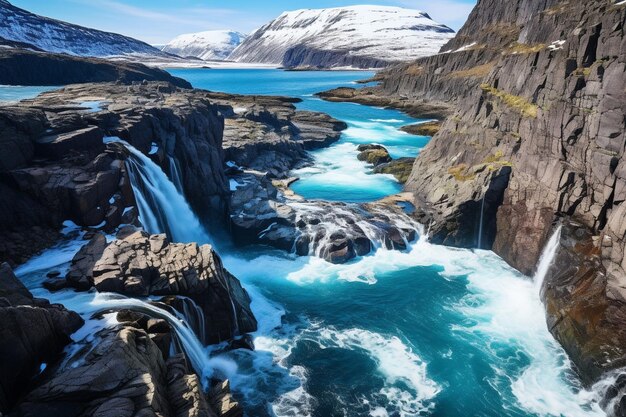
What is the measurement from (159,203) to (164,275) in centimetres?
1217

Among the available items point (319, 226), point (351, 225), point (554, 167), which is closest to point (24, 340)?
point (319, 226)

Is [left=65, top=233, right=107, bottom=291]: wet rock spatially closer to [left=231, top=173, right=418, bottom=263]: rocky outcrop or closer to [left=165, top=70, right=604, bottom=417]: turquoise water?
[left=165, top=70, right=604, bottom=417]: turquoise water

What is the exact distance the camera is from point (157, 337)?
17375 mm

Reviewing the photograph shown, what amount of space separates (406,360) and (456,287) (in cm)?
971

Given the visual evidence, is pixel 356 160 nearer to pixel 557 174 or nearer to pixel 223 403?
pixel 557 174

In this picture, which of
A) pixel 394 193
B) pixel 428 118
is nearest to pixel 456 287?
pixel 394 193

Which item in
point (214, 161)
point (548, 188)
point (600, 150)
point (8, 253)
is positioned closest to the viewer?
point (8, 253)

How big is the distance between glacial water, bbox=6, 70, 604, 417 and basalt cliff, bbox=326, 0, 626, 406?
5.89ft

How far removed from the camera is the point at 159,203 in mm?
33156

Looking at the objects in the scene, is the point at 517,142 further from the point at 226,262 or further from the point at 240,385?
the point at 240,385

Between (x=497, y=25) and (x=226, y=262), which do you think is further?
(x=497, y=25)

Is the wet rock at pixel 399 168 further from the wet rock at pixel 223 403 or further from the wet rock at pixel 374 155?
the wet rock at pixel 223 403

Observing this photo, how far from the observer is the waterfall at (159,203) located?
30984mm

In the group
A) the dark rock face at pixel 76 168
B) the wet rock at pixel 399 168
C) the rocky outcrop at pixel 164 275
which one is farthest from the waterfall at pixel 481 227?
the dark rock face at pixel 76 168
